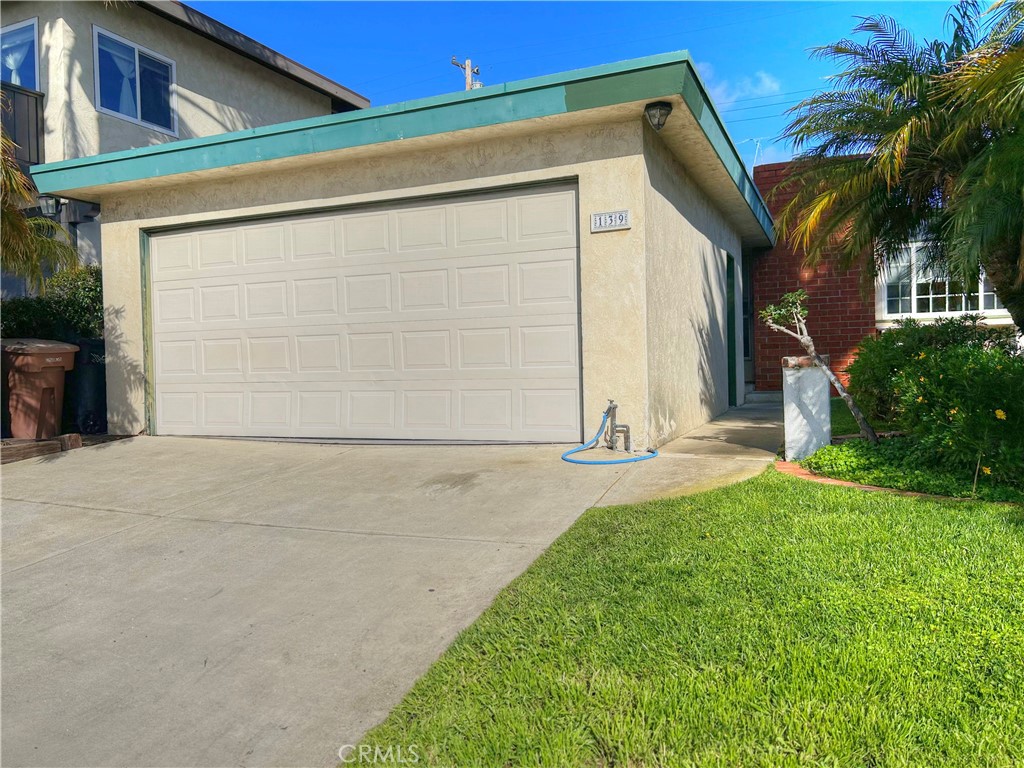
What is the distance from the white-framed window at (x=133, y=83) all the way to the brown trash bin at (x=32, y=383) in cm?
552

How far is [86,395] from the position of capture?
10.0m

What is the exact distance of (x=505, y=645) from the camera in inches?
122

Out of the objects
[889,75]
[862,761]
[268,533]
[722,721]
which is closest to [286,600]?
[268,533]

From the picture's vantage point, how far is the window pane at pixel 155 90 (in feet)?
42.8

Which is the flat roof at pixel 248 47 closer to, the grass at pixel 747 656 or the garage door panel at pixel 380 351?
the garage door panel at pixel 380 351

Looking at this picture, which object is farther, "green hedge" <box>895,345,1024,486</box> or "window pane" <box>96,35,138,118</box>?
"window pane" <box>96,35,138,118</box>

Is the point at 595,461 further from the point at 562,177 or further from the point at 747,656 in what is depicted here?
the point at 747,656

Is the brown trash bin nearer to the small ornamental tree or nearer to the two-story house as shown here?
the two-story house

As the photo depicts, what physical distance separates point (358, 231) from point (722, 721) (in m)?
6.99

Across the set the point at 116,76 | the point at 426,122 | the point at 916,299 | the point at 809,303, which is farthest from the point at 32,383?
the point at 916,299

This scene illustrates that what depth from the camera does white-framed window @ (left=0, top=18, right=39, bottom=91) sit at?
39.2 feet

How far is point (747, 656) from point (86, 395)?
10.0 m

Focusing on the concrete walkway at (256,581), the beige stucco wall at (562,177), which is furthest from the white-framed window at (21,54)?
the concrete walkway at (256,581)

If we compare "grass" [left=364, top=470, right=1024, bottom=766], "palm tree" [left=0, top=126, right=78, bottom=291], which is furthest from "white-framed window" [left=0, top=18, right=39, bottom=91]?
"grass" [left=364, top=470, right=1024, bottom=766]
